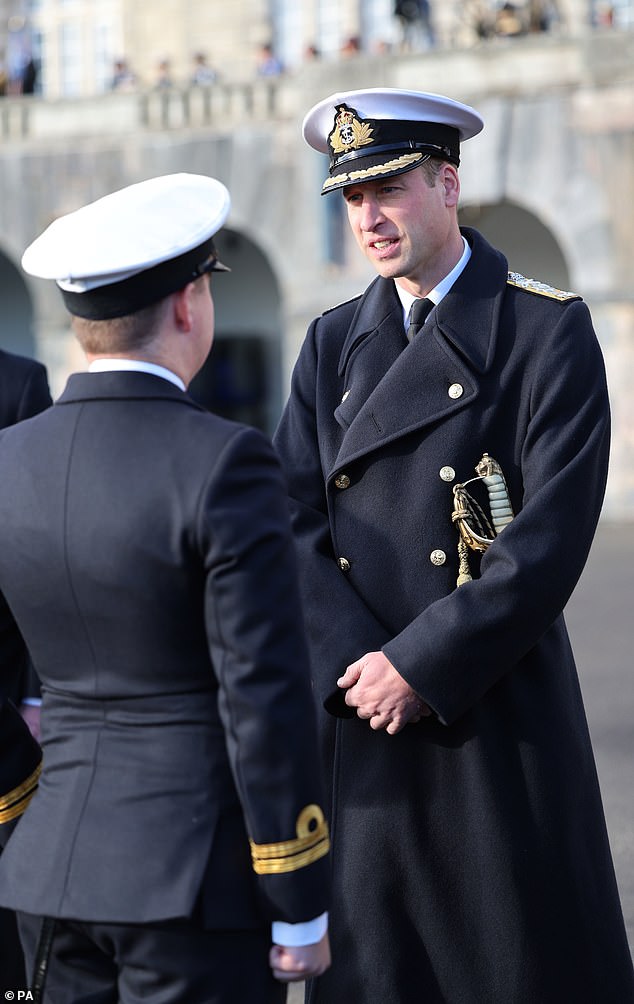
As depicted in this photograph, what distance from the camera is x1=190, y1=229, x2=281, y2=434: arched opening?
75.5 feet

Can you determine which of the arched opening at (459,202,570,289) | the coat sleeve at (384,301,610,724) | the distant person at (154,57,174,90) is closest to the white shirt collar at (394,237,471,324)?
the coat sleeve at (384,301,610,724)

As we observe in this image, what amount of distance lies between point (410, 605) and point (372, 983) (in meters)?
0.81

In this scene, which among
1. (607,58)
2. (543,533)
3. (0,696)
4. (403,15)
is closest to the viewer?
(0,696)

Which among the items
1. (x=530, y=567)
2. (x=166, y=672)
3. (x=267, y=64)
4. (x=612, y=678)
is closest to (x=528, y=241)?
(x=267, y=64)

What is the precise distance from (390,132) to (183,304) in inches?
41.3

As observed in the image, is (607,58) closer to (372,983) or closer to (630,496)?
(630,496)

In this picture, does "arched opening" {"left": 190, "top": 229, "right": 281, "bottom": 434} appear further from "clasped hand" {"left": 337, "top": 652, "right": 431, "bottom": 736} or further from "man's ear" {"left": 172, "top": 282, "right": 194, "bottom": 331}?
"man's ear" {"left": 172, "top": 282, "right": 194, "bottom": 331}

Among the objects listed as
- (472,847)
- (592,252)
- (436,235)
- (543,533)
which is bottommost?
(592,252)

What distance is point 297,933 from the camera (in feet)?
7.80

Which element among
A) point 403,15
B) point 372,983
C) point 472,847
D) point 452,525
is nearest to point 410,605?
point 452,525

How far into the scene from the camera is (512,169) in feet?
58.5

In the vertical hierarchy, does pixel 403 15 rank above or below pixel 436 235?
below

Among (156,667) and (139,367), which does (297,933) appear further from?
(139,367)

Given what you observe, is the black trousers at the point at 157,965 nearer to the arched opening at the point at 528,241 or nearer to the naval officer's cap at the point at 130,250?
the naval officer's cap at the point at 130,250
